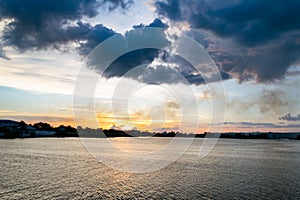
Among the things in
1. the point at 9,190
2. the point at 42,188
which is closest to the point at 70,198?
the point at 42,188

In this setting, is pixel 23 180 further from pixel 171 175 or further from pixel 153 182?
pixel 171 175

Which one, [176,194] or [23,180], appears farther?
[23,180]

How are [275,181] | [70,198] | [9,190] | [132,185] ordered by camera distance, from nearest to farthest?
[70,198]
[9,190]
[132,185]
[275,181]

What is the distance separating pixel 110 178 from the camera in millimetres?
52500

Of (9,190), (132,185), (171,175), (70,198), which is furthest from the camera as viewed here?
(171,175)

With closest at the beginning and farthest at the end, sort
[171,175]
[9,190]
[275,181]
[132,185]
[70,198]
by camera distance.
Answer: [70,198] < [9,190] < [132,185] < [275,181] < [171,175]

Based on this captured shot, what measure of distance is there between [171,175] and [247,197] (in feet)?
67.6

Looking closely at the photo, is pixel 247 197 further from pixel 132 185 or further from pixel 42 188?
pixel 42 188

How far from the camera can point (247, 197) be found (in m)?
39.1

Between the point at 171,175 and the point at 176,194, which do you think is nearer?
the point at 176,194

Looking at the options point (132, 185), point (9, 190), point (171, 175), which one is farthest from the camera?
point (171, 175)

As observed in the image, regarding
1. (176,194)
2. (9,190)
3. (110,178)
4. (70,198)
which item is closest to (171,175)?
(110,178)

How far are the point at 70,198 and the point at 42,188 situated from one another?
7.61 m

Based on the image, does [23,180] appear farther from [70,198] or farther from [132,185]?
[132,185]
